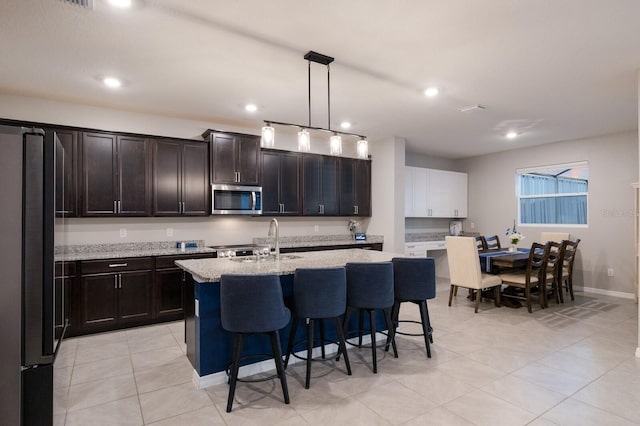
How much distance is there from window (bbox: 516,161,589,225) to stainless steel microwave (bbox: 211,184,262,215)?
16.6ft

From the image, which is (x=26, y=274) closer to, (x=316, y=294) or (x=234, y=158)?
(x=316, y=294)

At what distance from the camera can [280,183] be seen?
17.7ft

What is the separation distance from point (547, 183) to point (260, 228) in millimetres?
5312

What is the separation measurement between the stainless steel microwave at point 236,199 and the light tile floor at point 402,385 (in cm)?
169

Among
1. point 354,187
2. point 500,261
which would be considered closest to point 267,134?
point 354,187

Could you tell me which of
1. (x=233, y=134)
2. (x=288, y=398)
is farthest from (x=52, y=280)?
(x=233, y=134)

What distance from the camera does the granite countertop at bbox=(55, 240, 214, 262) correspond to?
13.0ft

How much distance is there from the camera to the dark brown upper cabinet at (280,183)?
527cm

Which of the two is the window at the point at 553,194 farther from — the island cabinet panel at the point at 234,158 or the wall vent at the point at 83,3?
the wall vent at the point at 83,3

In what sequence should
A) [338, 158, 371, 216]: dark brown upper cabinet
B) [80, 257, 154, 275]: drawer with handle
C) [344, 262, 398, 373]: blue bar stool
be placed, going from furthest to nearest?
1. [338, 158, 371, 216]: dark brown upper cabinet
2. [80, 257, 154, 275]: drawer with handle
3. [344, 262, 398, 373]: blue bar stool

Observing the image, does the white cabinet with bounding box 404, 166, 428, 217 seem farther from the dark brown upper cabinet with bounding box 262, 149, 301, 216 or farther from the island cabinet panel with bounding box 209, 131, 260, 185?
the island cabinet panel with bounding box 209, 131, 260, 185

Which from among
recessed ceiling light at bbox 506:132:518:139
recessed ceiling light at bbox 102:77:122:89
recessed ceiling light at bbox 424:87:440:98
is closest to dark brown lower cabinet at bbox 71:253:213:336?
recessed ceiling light at bbox 102:77:122:89

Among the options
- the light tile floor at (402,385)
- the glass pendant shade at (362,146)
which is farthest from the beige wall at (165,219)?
the glass pendant shade at (362,146)

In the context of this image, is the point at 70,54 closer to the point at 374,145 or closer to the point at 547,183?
the point at 374,145
